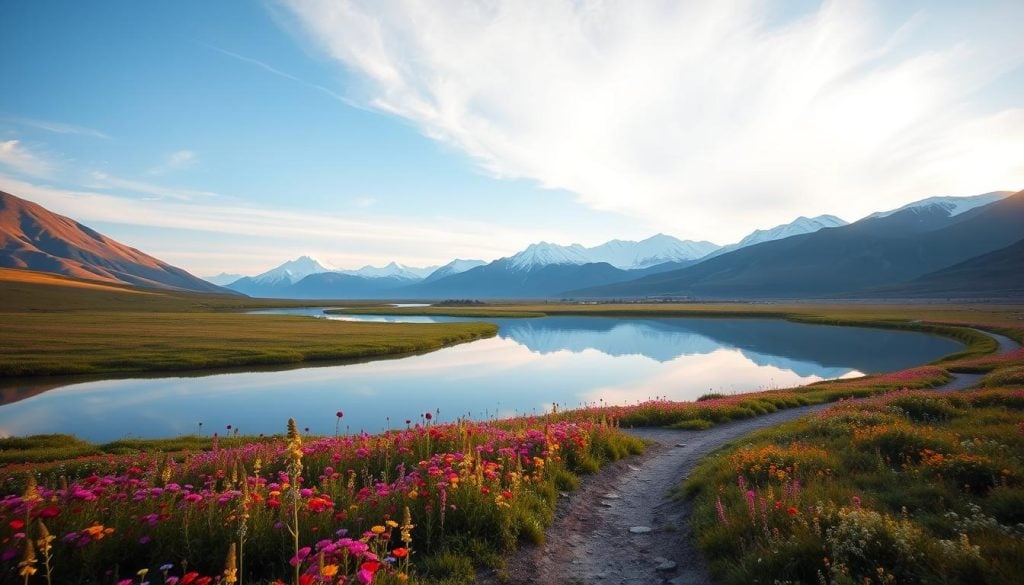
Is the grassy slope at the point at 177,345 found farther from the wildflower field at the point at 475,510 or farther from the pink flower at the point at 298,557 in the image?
the pink flower at the point at 298,557

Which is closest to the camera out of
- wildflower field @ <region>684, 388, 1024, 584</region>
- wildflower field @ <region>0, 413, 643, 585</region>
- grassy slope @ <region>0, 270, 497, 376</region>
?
wildflower field @ <region>0, 413, 643, 585</region>

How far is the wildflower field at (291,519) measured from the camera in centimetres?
582

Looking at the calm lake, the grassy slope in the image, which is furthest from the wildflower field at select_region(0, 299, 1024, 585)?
the grassy slope

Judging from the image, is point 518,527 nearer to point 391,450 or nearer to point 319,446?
point 391,450

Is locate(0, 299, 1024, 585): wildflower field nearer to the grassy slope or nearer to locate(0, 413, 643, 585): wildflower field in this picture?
locate(0, 413, 643, 585): wildflower field

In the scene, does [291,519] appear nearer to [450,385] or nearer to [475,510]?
[475,510]

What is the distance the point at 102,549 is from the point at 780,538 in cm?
937

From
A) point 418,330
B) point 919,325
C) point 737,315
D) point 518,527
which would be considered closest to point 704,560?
point 518,527

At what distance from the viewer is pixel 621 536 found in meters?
10.4

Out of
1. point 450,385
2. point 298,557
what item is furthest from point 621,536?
point 450,385

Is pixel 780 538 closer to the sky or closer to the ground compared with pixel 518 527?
closer to the sky

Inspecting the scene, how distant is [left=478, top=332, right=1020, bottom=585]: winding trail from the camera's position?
837 cm

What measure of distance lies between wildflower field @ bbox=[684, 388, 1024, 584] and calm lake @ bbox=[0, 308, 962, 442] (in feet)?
49.9

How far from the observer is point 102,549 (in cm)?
651
